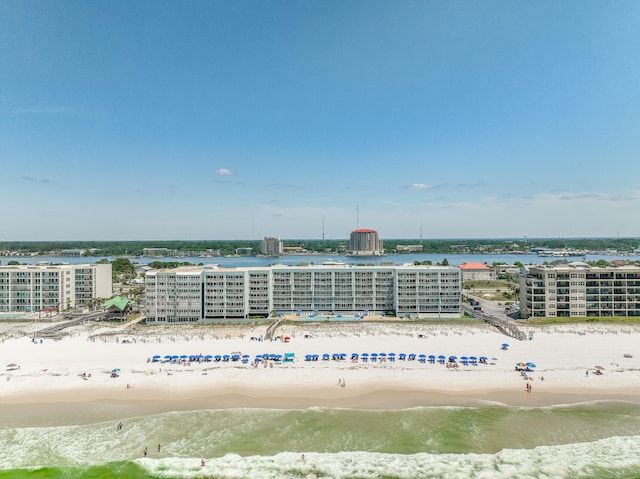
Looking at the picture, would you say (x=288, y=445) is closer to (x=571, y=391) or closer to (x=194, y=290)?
(x=571, y=391)

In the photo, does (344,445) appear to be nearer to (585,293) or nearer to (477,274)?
(585,293)

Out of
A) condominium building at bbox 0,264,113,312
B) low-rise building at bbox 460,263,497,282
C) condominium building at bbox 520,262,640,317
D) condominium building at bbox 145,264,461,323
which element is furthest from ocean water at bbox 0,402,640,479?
low-rise building at bbox 460,263,497,282

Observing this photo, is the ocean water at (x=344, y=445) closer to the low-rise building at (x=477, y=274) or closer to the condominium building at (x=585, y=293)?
the condominium building at (x=585, y=293)

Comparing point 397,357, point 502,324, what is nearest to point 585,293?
point 502,324

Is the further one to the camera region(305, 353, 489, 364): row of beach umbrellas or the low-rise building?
the low-rise building

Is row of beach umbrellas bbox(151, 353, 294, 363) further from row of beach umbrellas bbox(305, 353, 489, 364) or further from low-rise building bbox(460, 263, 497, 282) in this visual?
low-rise building bbox(460, 263, 497, 282)

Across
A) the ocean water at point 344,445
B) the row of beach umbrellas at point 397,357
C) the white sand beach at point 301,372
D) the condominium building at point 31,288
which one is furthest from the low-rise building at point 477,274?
the condominium building at point 31,288

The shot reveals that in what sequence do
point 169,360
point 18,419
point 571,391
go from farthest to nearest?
point 169,360
point 571,391
point 18,419

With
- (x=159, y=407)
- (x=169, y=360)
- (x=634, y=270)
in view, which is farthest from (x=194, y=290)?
(x=634, y=270)
